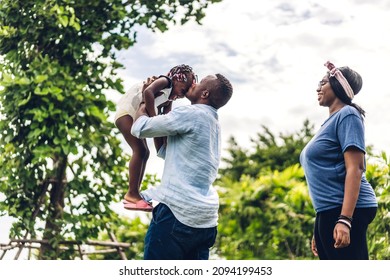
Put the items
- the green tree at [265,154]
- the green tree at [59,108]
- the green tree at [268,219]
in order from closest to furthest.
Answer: the green tree at [59,108] < the green tree at [268,219] < the green tree at [265,154]

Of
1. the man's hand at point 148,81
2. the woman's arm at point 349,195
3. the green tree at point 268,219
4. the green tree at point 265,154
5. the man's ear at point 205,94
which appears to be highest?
the green tree at point 265,154

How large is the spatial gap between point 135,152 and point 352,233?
2.85 feet

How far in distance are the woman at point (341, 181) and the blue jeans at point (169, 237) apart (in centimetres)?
44

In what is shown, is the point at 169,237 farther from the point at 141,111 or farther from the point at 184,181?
the point at 141,111

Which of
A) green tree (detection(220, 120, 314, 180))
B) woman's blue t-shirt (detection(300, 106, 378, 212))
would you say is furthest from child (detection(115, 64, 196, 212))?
green tree (detection(220, 120, 314, 180))

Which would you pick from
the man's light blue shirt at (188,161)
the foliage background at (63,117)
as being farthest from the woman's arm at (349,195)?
the foliage background at (63,117)

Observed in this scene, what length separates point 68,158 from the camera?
203 inches

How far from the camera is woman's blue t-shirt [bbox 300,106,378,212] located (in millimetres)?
2285

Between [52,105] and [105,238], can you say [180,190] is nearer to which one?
[52,105]

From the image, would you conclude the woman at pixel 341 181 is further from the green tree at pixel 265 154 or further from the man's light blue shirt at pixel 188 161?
the green tree at pixel 265 154

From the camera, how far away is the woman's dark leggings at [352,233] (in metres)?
2.29

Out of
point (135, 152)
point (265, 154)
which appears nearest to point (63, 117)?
point (135, 152)

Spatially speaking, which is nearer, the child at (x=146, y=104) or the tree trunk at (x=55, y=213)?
the child at (x=146, y=104)
